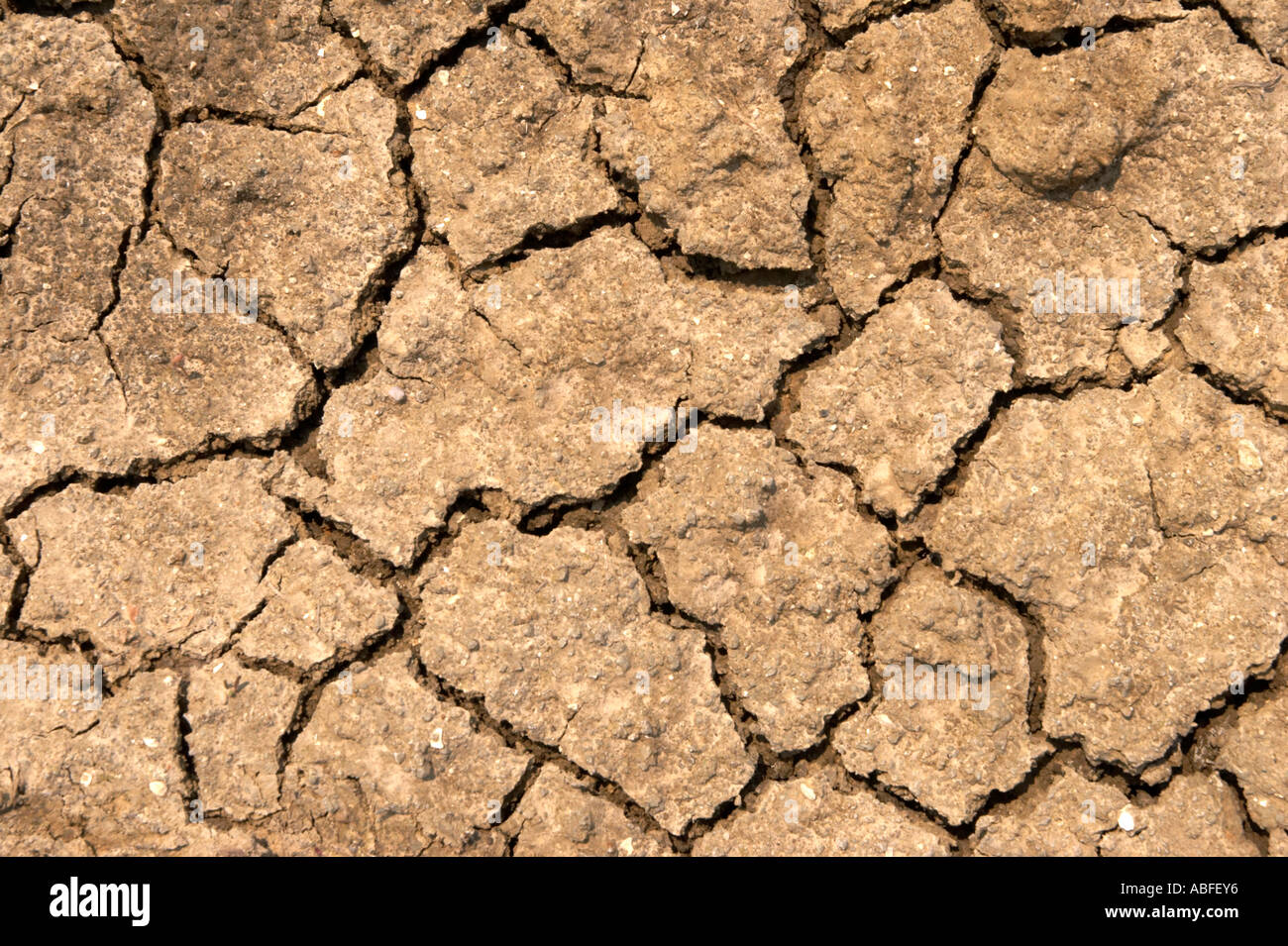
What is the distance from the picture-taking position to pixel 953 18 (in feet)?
7.56

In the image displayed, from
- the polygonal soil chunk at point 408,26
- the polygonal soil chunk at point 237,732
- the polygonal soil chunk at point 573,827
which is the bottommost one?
the polygonal soil chunk at point 573,827

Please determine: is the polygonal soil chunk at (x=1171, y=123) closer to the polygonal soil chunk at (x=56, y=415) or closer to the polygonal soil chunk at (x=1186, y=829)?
the polygonal soil chunk at (x=1186, y=829)

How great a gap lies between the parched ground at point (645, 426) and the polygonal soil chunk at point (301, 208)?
1 centimetres

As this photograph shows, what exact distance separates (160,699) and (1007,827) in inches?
80.2

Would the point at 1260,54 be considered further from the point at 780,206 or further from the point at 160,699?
the point at 160,699

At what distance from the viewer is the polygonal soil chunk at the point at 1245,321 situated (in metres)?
2.24

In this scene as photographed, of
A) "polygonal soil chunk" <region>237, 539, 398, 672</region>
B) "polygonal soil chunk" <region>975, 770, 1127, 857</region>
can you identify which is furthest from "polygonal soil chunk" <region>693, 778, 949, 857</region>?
"polygonal soil chunk" <region>237, 539, 398, 672</region>

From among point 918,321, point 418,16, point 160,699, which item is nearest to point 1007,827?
point 918,321

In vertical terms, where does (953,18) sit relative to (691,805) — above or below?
above

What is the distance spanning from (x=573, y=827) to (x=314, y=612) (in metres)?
0.80

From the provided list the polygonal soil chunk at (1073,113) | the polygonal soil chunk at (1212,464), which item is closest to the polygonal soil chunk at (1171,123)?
the polygonal soil chunk at (1073,113)

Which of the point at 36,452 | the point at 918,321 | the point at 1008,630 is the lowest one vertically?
the point at 1008,630

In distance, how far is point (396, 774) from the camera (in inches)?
88.1

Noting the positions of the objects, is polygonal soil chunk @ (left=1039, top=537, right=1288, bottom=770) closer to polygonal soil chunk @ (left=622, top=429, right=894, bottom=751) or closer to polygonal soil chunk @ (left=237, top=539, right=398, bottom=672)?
polygonal soil chunk @ (left=622, top=429, right=894, bottom=751)
